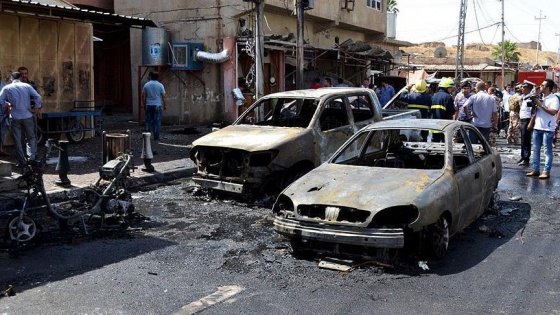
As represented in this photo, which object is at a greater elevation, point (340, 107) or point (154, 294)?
point (340, 107)

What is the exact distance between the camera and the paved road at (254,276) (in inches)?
189

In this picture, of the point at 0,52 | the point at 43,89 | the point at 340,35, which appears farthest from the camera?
the point at 340,35

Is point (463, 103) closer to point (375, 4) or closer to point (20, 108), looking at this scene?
point (20, 108)

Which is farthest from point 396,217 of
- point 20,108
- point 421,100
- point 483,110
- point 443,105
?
point 421,100

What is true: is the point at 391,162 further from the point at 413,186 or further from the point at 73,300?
the point at 73,300

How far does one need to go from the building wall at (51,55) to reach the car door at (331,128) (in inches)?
318

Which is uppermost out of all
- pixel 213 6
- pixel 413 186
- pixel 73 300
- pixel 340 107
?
pixel 213 6

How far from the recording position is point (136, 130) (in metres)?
18.8

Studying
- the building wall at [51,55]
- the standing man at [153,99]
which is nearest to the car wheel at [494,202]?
the standing man at [153,99]

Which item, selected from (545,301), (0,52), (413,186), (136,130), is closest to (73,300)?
(413,186)

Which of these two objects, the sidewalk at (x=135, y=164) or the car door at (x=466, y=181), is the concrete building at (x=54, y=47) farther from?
the car door at (x=466, y=181)

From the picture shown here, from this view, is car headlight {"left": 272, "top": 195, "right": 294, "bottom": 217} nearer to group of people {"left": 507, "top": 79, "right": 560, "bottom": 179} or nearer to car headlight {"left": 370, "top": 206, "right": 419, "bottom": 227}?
car headlight {"left": 370, "top": 206, "right": 419, "bottom": 227}

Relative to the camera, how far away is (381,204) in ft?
18.7

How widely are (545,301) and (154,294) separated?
10.8 feet
